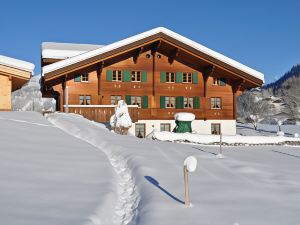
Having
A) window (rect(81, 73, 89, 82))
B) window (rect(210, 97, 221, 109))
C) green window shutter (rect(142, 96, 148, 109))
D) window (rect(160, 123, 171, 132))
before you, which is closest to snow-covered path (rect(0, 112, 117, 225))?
window (rect(81, 73, 89, 82))

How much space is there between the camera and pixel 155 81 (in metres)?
25.3

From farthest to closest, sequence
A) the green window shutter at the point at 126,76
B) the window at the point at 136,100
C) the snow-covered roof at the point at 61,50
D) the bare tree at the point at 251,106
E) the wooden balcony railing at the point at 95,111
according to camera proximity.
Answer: the bare tree at the point at 251,106, the snow-covered roof at the point at 61,50, the window at the point at 136,100, the green window shutter at the point at 126,76, the wooden balcony railing at the point at 95,111

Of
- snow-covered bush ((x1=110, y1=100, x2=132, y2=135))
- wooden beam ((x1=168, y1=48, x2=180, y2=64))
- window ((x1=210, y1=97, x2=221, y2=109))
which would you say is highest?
wooden beam ((x1=168, y1=48, x2=180, y2=64))

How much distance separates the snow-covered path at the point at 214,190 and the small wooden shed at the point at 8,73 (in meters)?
10.9

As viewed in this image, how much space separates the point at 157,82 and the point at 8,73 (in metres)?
10.3

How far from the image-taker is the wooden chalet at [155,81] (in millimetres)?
22906

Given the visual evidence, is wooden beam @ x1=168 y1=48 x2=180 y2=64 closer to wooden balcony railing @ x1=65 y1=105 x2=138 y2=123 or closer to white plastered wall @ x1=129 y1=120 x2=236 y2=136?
white plastered wall @ x1=129 y1=120 x2=236 y2=136

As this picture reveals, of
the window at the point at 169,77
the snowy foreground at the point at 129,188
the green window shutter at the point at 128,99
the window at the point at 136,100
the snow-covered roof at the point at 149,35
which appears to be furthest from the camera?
the window at the point at 169,77

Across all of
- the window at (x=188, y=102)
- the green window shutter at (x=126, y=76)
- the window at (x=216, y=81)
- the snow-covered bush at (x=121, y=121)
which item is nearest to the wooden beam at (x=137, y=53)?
the green window shutter at (x=126, y=76)

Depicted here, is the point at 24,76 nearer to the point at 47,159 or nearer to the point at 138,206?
the point at 47,159

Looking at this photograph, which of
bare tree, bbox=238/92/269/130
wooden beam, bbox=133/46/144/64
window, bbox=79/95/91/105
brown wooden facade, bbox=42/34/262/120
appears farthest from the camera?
bare tree, bbox=238/92/269/130

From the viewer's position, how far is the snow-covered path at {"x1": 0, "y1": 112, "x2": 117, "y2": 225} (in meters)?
5.12

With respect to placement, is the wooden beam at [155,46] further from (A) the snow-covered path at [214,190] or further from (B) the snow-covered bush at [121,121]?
(A) the snow-covered path at [214,190]

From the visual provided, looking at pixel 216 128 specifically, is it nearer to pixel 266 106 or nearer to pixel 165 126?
pixel 165 126
